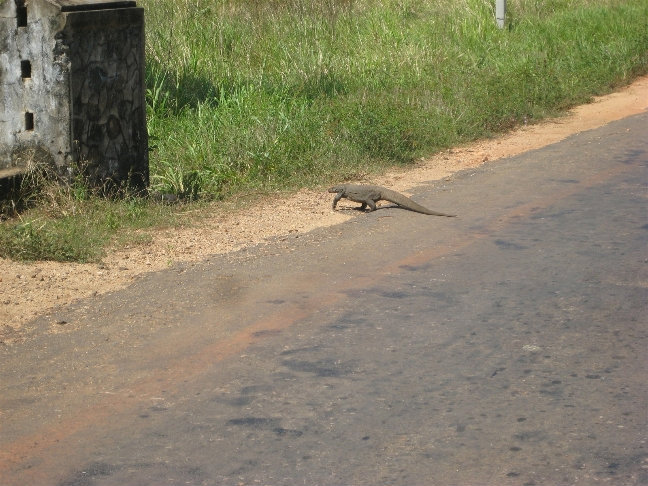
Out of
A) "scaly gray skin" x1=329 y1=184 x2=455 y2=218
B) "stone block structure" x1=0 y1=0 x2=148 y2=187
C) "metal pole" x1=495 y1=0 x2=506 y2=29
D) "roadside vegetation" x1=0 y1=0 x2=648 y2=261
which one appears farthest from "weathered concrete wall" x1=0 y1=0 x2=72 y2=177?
"metal pole" x1=495 y1=0 x2=506 y2=29

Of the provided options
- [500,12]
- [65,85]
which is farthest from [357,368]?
[500,12]

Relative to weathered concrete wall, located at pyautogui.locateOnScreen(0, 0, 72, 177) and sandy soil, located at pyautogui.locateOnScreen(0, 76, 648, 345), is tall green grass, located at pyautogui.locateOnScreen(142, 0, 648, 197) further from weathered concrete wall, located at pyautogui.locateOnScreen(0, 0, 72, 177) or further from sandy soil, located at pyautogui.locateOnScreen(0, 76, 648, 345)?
weathered concrete wall, located at pyautogui.locateOnScreen(0, 0, 72, 177)

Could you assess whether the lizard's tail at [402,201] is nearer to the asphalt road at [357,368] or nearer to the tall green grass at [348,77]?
the asphalt road at [357,368]

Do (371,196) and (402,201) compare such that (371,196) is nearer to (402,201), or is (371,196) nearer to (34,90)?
(402,201)

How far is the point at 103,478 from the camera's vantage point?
11.6 feet

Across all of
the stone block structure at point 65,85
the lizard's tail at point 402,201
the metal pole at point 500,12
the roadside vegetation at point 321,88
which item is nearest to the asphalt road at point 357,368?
the lizard's tail at point 402,201

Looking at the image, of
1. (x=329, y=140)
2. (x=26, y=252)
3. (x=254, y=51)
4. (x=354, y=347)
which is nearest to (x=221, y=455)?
(x=354, y=347)

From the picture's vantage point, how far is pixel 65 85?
7.01 meters

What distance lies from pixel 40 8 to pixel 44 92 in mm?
609

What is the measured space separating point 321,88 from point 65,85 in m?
4.97

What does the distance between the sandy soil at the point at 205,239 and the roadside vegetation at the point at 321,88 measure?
0.22m

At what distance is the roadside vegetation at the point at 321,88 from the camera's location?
7246 millimetres

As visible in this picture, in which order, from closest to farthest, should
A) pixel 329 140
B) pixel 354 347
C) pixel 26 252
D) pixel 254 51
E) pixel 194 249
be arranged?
pixel 354 347 < pixel 26 252 < pixel 194 249 < pixel 329 140 < pixel 254 51

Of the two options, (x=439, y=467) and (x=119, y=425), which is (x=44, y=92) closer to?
(x=119, y=425)
